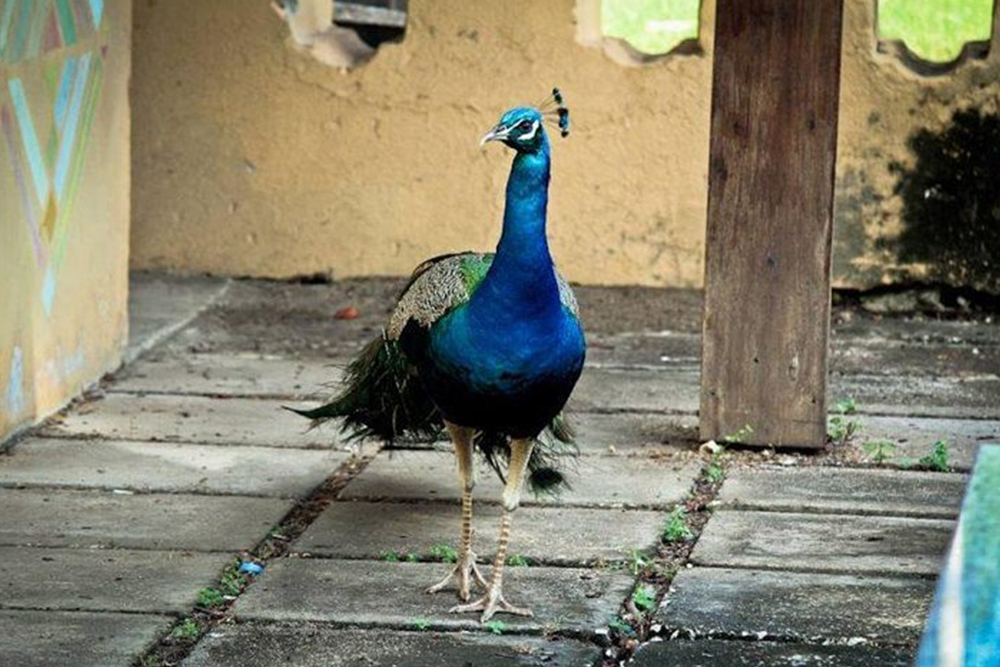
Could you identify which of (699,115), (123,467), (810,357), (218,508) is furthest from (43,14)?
(699,115)

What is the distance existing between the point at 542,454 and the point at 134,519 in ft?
4.24

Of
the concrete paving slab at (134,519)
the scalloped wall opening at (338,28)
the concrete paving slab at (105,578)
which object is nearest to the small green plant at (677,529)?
the concrete paving slab at (134,519)

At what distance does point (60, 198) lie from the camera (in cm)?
716

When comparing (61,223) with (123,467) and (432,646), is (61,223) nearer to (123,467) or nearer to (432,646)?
(123,467)

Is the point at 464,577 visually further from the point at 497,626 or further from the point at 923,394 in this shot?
the point at 923,394

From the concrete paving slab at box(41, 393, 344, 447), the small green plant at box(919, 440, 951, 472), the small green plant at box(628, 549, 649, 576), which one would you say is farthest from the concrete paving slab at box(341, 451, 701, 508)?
the small green plant at box(919, 440, 951, 472)

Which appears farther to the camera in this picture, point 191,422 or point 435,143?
point 435,143

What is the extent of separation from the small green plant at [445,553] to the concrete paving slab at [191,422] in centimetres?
130

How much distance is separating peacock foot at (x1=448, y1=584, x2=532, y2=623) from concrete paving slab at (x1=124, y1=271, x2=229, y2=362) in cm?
382

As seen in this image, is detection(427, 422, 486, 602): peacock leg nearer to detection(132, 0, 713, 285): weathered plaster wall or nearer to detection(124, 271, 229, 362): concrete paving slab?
detection(124, 271, 229, 362): concrete paving slab

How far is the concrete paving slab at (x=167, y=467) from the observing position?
6.07 m

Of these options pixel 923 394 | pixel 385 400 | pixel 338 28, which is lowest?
pixel 923 394

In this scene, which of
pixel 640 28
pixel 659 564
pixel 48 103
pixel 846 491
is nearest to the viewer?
pixel 659 564

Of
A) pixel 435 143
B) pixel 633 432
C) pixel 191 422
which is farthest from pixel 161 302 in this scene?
pixel 633 432
